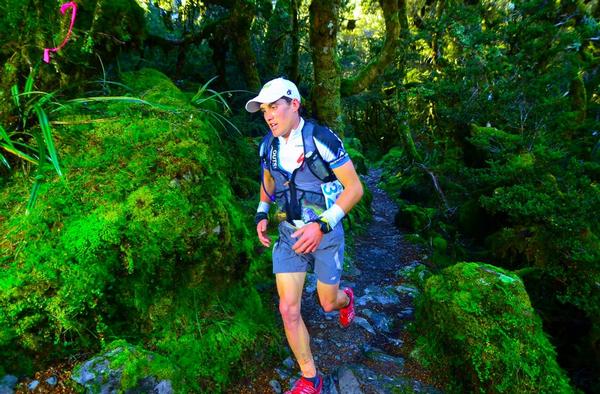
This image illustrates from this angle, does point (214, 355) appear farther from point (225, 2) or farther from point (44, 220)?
point (225, 2)

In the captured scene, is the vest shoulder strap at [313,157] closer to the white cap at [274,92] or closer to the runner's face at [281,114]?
the runner's face at [281,114]

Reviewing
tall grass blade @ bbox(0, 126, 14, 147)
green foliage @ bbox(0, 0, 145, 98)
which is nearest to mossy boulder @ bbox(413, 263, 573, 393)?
tall grass blade @ bbox(0, 126, 14, 147)

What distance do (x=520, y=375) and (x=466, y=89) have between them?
768 centimetres

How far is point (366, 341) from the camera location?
13.9ft

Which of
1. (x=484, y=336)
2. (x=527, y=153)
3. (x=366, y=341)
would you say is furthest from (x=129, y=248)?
(x=527, y=153)

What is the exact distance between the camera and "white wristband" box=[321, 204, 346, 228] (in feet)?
9.53

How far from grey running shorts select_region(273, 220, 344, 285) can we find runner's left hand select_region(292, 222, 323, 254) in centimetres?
44

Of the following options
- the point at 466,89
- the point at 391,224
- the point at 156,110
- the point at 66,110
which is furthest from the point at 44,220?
the point at 466,89

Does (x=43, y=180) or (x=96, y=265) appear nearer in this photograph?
(x=96, y=265)

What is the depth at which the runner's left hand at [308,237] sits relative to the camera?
282 centimetres

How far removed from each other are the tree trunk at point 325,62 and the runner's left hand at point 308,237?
5.85m

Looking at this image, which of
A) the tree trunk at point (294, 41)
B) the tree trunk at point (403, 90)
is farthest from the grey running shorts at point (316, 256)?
the tree trunk at point (403, 90)

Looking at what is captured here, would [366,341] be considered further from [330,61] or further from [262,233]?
[330,61]

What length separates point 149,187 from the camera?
3.12 m
